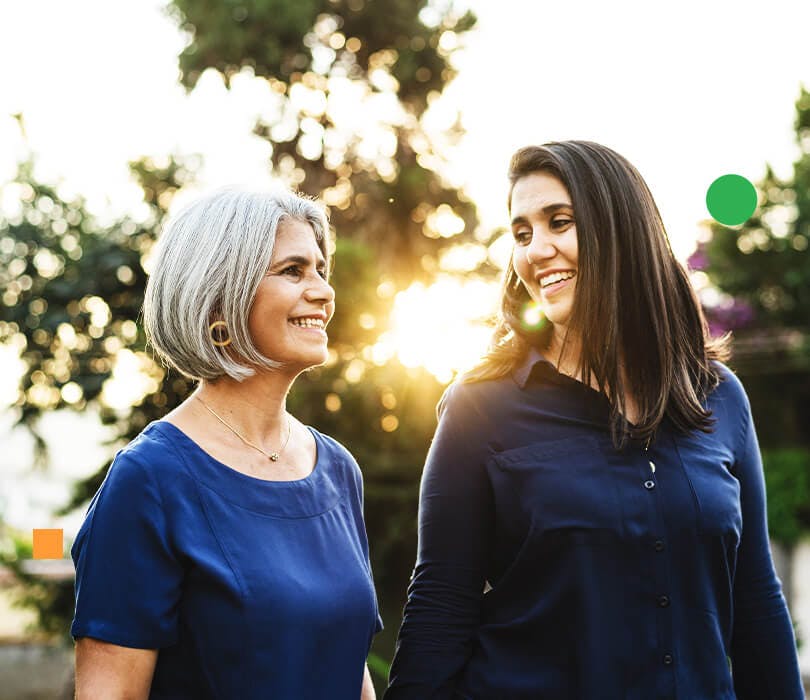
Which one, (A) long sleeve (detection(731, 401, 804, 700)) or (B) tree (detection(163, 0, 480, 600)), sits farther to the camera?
(B) tree (detection(163, 0, 480, 600))

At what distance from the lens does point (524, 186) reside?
200 cm

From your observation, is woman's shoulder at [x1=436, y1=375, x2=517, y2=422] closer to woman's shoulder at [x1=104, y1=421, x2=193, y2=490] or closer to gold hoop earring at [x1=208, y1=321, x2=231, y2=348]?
gold hoop earring at [x1=208, y1=321, x2=231, y2=348]

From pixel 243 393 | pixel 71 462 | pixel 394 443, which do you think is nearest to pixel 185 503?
pixel 243 393

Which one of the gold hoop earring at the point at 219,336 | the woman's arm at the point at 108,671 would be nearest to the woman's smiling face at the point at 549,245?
the gold hoop earring at the point at 219,336

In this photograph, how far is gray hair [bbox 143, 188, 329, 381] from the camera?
1.75m

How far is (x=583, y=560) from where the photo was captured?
176 cm

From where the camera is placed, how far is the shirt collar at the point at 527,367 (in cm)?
200

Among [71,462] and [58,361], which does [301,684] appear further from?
[71,462]

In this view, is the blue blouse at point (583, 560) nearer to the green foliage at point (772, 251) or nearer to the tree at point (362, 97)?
the tree at point (362, 97)

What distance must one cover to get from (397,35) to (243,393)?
6491 mm

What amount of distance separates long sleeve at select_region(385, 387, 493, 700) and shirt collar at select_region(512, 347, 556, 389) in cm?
16

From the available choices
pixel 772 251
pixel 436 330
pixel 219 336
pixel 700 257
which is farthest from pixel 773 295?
pixel 219 336

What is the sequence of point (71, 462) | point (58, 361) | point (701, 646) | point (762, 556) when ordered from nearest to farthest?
point (701, 646)
point (762, 556)
point (58, 361)
point (71, 462)

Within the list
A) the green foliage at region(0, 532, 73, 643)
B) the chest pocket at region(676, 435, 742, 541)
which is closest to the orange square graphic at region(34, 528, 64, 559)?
the chest pocket at region(676, 435, 742, 541)
